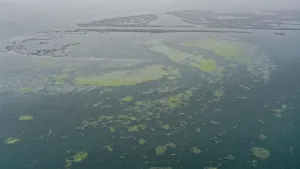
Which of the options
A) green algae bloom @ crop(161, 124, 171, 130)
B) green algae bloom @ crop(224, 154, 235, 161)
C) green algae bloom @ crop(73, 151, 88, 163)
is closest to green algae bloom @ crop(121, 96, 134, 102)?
green algae bloom @ crop(161, 124, 171, 130)

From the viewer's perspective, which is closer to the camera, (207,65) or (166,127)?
(166,127)

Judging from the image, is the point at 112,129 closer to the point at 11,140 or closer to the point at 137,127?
the point at 137,127

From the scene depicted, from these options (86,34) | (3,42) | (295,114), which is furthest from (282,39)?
(3,42)

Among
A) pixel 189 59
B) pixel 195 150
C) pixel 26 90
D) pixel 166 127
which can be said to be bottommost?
pixel 195 150

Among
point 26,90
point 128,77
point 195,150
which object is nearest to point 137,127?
point 195,150

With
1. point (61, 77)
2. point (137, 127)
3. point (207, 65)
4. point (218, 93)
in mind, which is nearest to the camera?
point (137, 127)

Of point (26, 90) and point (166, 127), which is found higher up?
point (26, 90)

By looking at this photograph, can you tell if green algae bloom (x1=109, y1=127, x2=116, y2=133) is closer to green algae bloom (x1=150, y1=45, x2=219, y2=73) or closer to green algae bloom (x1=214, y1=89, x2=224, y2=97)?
green algae bloom (x1=214, y1=89, x2=224, y2=97)
